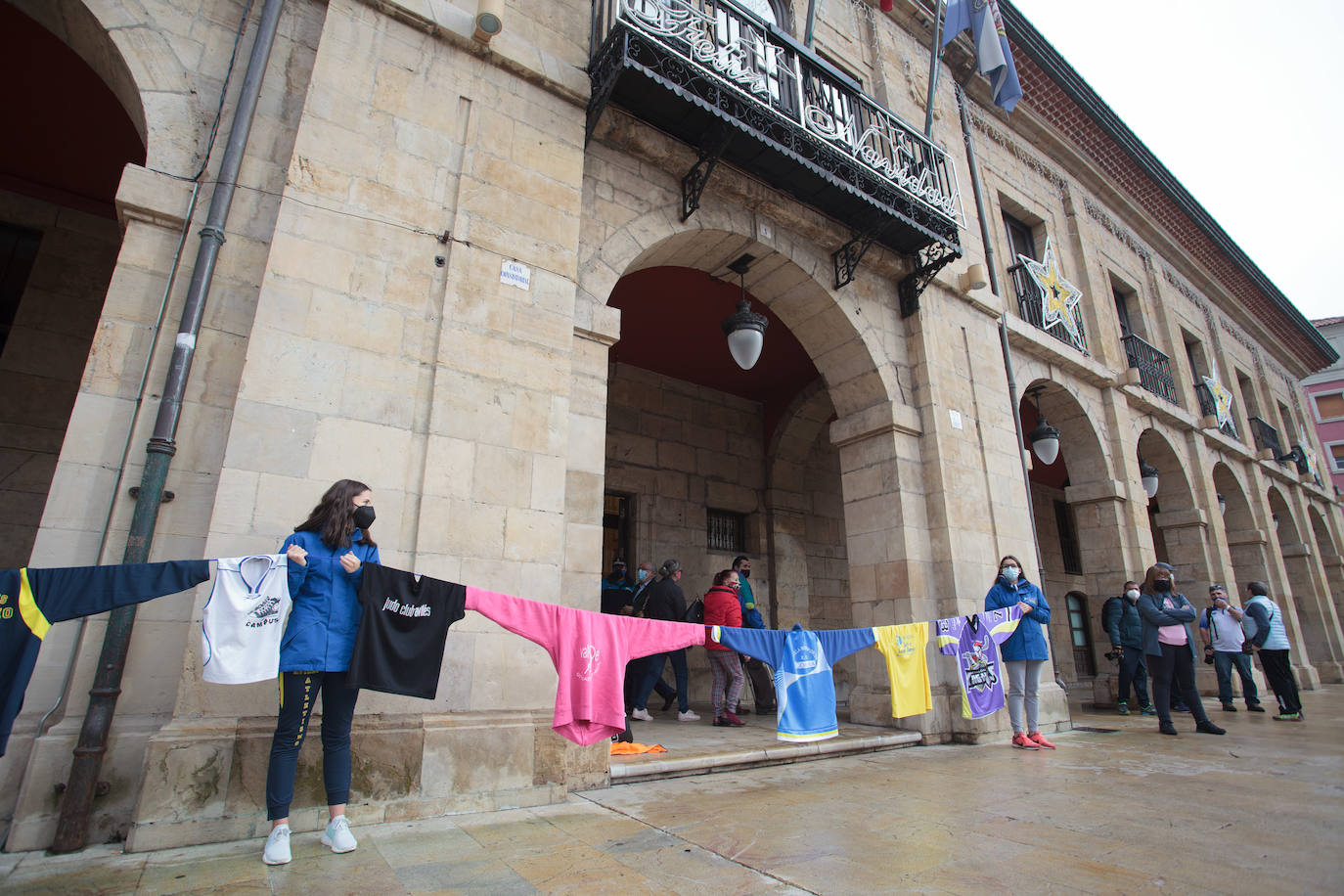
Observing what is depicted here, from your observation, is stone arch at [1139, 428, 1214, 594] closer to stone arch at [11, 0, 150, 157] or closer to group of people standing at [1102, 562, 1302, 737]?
group of people standing at [1102, 562, 1302, 737]

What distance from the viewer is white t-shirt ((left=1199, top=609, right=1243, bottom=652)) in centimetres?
805

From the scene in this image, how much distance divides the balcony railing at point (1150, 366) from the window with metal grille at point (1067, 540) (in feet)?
12.4

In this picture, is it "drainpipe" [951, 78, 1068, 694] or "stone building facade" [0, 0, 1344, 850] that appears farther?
"drainpipe" [951, 78, 1068, 694]

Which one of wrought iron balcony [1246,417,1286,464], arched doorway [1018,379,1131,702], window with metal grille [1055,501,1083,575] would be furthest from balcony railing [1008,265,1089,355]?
wrought iron balcony [1246,417,1286,464]

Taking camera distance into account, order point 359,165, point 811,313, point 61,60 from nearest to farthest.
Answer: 1. point 359,165
2. point 61,60
3. point 811,313

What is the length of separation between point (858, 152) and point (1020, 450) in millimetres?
4229

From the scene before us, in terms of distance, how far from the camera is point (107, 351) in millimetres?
3486

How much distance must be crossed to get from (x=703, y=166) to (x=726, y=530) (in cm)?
558

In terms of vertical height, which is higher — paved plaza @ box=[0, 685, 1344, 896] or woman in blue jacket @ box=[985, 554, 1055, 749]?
woman in blue jacket @ box=[985, 554, 1055, 749]

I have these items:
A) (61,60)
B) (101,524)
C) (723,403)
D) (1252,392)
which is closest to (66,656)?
(101,524)

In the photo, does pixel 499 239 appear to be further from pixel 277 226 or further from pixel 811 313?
pixel 811 313

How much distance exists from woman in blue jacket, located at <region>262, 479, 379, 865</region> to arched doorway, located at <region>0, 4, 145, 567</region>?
152 inches

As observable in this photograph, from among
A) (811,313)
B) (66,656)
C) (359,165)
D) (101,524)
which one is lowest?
(66,656)

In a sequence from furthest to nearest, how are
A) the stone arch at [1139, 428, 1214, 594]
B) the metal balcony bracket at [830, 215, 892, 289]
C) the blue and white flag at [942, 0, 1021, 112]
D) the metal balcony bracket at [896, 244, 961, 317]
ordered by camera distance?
the stone arch at [1139, 428, 1214, 594] < the blue and white flag at [942, 0, 1021, 112] < the metal balcony bracket at [896, 244, 961, 317] < the metal balcony bracket at [830, 215, 892, 289]
